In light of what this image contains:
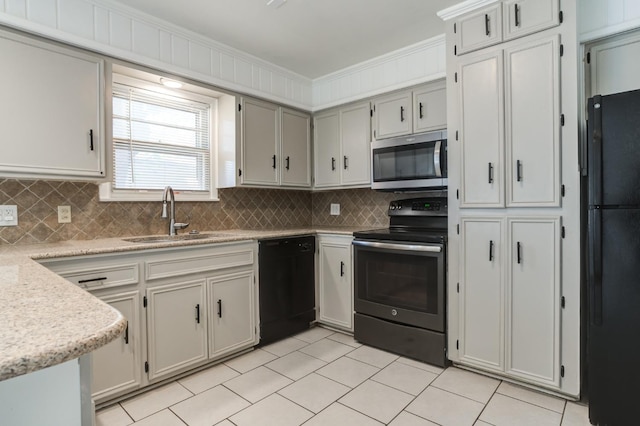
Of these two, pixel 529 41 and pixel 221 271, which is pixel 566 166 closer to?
pixel 529 41

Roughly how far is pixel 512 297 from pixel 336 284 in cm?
149

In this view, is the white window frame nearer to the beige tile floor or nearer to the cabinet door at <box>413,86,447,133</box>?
the beige tile floor

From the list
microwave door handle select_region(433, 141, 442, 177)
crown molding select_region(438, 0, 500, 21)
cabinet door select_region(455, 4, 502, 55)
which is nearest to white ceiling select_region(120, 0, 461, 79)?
crown molding select_region(438, 0, 500, 21)

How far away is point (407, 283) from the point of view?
2.71 m

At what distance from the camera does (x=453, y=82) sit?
2.50 m

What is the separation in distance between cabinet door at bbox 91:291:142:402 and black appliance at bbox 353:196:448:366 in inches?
66.4

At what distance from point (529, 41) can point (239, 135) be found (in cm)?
227

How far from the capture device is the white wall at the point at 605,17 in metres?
2.02

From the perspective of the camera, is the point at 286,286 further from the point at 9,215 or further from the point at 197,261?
the point at 9,215

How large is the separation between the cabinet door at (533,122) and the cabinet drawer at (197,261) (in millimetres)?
1944

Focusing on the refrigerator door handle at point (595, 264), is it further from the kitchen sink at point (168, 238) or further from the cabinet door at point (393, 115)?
the kitchen sink at point (168, 238)

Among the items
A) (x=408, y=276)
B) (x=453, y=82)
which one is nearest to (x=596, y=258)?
(x=408, y=276)

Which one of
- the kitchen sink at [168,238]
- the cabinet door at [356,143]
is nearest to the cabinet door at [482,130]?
the cabinet door at [356,143]

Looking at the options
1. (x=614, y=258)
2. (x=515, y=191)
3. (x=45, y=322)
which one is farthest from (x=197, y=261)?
(x=614, y=258)
